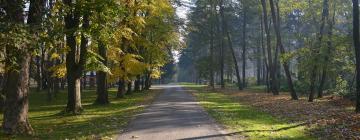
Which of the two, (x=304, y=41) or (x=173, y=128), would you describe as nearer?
(x=173, y=128)

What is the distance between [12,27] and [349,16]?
29.8m

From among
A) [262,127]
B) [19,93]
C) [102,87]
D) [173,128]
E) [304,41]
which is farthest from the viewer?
→ [304,41]

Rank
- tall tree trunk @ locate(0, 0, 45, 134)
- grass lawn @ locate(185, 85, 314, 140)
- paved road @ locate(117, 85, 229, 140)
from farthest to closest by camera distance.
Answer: tall tree trunk @ locate(0, 0, 45, 134) → grass lawn @ locate(185, 85, 314, 140) → paved road @ locate(117, 85, 229, 140)

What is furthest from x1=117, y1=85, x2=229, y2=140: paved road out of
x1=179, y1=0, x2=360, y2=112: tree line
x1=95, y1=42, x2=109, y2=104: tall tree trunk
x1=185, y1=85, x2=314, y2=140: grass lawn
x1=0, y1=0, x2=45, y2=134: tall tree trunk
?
x1=95, y1=42, x2=109, y2=104: tall tree trunk

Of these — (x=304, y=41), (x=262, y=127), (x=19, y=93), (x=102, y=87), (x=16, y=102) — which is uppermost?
(x=304, y=41)

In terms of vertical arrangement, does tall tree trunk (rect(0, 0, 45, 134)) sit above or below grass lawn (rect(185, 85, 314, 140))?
above

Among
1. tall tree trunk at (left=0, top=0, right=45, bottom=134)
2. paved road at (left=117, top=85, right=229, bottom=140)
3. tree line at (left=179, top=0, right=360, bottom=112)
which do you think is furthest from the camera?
tree line at (left=179, top=0, right=360, bottom=112)

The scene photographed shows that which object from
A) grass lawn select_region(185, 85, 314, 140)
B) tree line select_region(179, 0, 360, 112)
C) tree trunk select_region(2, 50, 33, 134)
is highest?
tree line select_region(179, 0, 360, 112)

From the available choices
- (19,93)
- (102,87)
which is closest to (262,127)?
(19,93)

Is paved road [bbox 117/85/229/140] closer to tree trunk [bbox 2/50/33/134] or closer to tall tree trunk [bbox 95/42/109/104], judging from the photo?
tree trunk [bbox 2/50/33/134]

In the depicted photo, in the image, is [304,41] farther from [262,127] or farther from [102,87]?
[262,127]

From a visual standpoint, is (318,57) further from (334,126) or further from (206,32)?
(206,32)

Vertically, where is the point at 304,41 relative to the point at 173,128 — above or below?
above

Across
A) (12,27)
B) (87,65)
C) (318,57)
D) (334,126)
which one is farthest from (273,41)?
(12,27)
